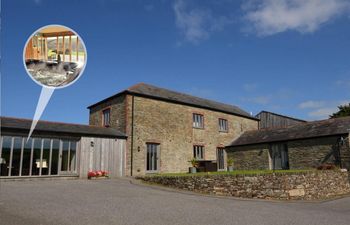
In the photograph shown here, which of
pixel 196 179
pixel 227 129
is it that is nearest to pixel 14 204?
pixel 196 179

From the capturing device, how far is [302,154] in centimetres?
1902

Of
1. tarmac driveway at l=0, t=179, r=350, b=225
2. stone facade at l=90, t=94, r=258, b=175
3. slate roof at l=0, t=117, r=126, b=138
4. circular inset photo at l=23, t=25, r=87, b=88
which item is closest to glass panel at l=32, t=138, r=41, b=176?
slate roof at l=0, t=117, r=126, b=138

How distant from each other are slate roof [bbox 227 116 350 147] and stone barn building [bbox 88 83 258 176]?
2.28m

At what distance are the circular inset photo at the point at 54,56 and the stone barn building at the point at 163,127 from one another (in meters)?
14.9

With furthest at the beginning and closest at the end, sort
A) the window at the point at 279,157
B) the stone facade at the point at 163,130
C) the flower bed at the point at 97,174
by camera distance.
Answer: the window at the point at 279,157 < the stone facade at the point at 163,130 < the flower bed at the point at 97,174

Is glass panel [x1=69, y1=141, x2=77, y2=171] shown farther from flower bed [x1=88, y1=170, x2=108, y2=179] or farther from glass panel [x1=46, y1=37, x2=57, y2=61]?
glass panel [x1=46, y1=37, x2=57, y2=61]

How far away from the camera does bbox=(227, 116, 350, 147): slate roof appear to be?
1812cm

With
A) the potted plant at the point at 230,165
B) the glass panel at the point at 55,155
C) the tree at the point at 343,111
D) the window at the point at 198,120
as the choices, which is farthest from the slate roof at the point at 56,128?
the tree at the point at 343,111

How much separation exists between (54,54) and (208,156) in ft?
68.2

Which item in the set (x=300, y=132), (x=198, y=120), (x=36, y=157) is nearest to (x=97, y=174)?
(x=36, y=157)

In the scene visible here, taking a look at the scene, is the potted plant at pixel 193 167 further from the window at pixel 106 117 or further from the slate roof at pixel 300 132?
the window at pixel 106 117

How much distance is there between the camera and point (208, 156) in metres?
23.8

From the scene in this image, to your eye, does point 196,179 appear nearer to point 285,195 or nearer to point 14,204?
point 285,195

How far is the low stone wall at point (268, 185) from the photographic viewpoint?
39.1 feet
